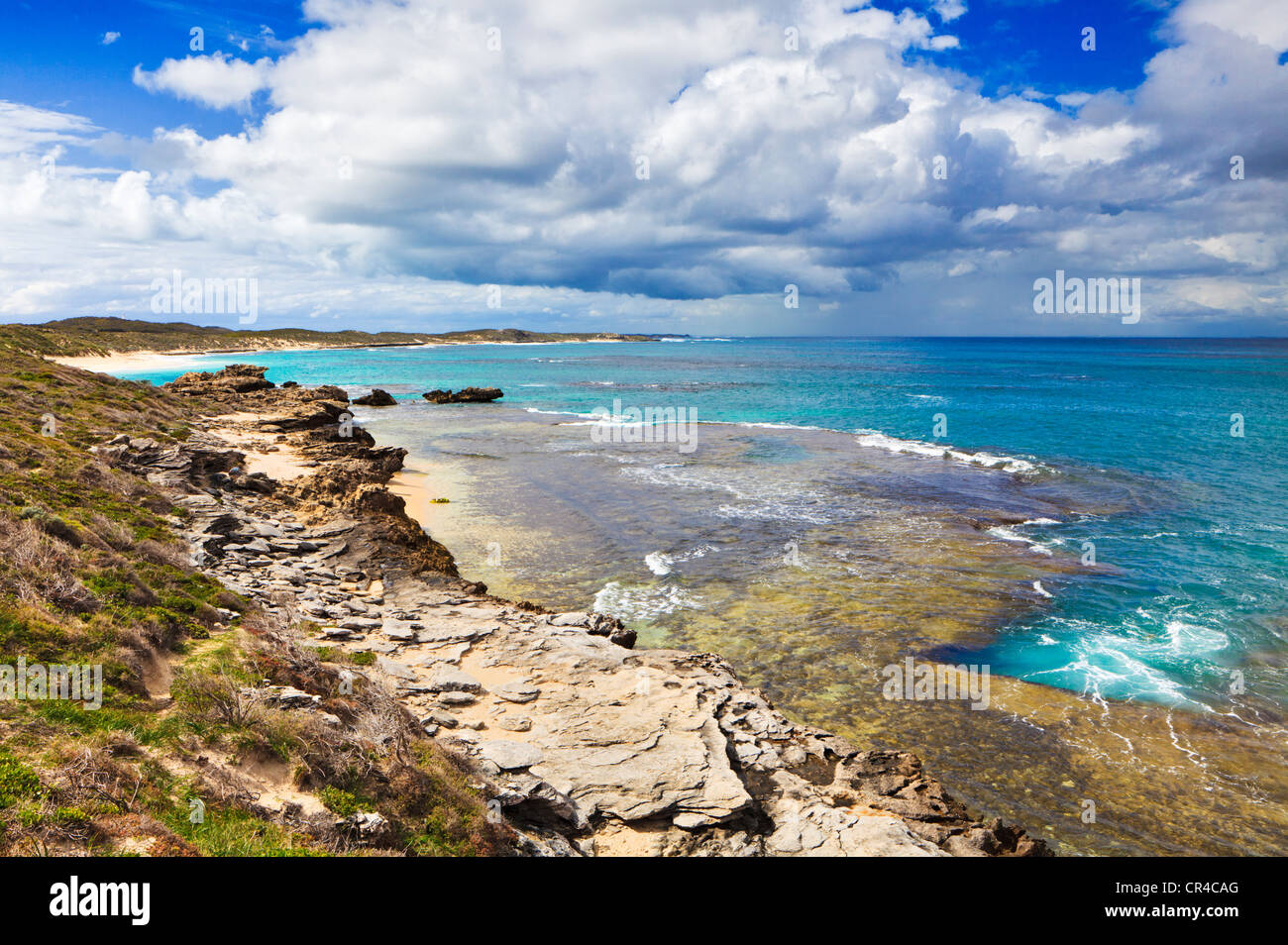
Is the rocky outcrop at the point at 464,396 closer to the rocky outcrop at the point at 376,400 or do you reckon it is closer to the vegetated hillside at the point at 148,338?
the rocky outcrop at the point at 376,400

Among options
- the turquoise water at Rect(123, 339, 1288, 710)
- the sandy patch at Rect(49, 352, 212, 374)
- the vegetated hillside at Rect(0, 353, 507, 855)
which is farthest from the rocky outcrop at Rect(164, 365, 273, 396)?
the vegetated hillside at Rect(0, 353, 507, 855)

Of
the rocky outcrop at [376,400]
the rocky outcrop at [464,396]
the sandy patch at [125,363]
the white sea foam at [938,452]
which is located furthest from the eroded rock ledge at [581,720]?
the sandy patch at [125,363]

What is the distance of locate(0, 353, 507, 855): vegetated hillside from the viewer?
566cm

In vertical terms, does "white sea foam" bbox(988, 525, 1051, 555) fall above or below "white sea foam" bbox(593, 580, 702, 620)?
above

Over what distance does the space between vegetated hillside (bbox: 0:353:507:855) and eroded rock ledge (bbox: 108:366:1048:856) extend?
0.91 metres

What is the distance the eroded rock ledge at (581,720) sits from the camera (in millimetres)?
8227

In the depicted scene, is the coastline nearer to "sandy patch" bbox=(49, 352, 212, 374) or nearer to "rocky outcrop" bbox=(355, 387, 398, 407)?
"sandy patch" bbox=(49, 352, 212, 374)

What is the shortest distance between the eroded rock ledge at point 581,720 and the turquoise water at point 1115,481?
23.3 ft

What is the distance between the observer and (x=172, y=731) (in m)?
7.13

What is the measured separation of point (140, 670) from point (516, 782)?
15.9 ft

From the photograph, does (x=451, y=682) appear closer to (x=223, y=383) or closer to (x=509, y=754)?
(x=509, y=754)

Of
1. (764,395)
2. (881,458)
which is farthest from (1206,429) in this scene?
(764,395)

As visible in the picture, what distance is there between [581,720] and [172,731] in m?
5.47

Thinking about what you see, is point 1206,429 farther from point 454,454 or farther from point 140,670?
point 140,670
